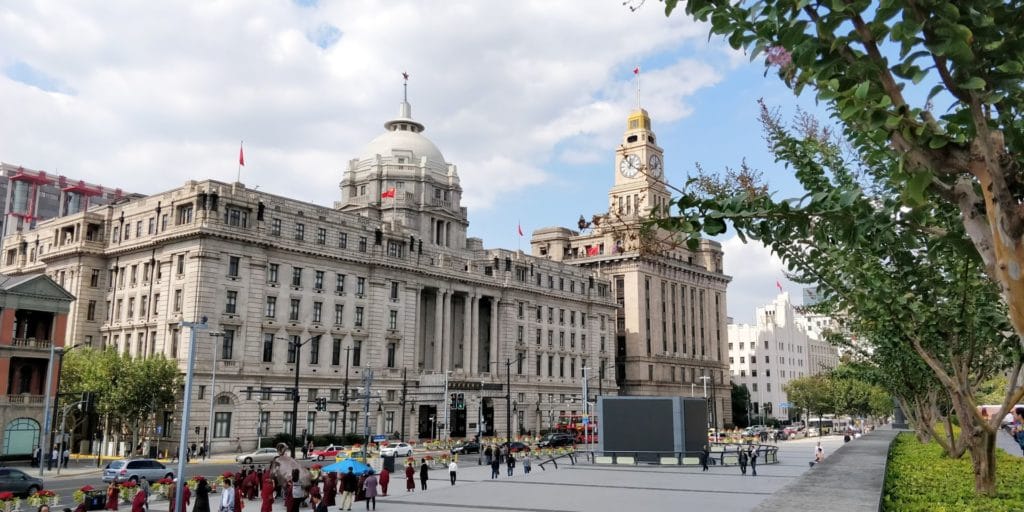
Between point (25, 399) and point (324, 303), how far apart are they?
24.9m

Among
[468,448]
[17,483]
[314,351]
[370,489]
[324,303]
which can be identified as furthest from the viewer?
[324,303]

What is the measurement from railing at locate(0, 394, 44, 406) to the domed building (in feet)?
27.5

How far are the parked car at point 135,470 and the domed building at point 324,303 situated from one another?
839cm

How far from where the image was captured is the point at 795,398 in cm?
12675

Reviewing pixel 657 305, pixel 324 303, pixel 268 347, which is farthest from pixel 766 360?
pixel 268 347

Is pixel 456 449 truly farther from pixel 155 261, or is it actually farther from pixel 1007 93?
pixel 1007 93

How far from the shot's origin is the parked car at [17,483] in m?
34.9

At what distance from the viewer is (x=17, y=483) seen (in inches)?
1384

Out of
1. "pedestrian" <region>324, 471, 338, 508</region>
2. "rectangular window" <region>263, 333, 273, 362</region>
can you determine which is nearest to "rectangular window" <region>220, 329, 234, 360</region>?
"rectangular window" <region>263, 333, 273, 362</region>

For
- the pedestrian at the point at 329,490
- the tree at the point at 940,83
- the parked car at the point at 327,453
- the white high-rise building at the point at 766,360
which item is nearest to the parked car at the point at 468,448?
the parked car at the point at 327,453

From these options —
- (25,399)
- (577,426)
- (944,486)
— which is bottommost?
(577,426)

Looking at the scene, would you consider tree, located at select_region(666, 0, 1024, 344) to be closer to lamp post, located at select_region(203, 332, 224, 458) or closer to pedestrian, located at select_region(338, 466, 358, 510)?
pedestrian, located at select_region(338, 466, 358, 510)

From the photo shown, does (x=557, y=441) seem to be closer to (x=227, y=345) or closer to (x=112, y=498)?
(x=227, y=345)

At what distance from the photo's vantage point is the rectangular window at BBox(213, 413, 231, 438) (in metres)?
61.5
